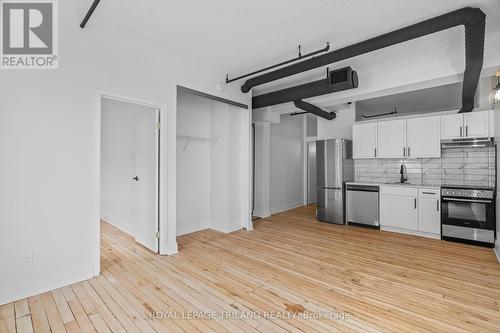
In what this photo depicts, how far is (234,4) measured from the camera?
2.35 meters

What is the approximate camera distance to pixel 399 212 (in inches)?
177

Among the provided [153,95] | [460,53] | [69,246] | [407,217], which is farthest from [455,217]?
[69,246]

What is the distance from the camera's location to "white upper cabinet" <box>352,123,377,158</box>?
5.04 meters

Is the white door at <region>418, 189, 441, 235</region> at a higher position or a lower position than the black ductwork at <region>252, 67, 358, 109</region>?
lower

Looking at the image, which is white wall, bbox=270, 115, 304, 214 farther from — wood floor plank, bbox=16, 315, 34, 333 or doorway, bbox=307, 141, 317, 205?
wood floor plank, bbox=16, 315, 34, 333

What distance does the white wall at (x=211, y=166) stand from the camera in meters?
4.43

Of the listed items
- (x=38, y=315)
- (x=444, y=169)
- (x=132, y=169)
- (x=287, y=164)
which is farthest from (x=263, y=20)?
(x=287, y=164)

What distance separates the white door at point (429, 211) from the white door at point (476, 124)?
112 cm

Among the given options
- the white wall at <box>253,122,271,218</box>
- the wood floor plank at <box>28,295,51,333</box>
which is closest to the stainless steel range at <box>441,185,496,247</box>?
the white wall at <box>253,122,271,218</box>

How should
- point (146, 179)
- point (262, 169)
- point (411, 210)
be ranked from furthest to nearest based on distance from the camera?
point (262, 169) → point (411, 210) → point (146, 179)

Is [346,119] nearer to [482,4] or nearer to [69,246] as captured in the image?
[482,4]

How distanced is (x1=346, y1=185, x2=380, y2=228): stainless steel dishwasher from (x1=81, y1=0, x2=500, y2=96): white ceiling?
3.01m

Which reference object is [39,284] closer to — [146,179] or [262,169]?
[146,179]

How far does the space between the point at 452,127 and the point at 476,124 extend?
309 millimetres
